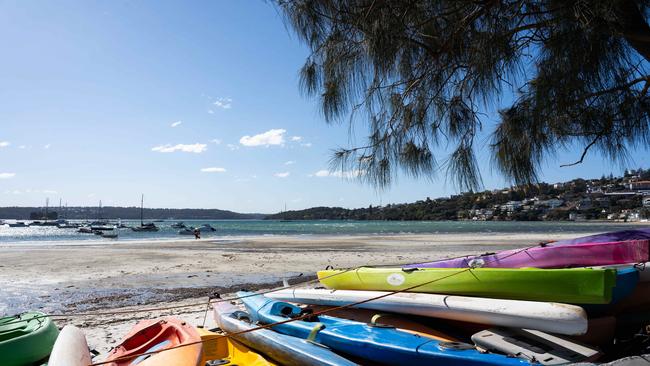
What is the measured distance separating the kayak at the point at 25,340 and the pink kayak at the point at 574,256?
3941mm

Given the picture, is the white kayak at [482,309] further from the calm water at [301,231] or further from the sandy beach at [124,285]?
the calm water at [301,231]

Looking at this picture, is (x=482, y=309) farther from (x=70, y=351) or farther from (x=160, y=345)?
(x=70, y=351)

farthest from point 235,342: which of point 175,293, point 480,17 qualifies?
point 175,293

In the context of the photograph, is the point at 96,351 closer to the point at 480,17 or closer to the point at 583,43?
the point at 480,17

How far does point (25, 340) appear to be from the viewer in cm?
367

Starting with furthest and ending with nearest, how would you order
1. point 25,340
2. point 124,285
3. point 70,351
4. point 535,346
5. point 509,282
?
point 124,285, point 25,340, point 509,282, point 70,351, point 535,346

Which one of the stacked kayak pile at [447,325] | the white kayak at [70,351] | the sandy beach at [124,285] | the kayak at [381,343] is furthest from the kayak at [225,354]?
the sandy beach at [124,285]

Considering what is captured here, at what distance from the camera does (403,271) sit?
4.43 m

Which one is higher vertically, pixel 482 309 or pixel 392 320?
pixel 482 309

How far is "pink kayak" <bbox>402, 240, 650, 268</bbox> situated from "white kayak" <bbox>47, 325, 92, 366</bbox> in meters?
3.43

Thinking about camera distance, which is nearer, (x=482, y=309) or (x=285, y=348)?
(x=482, y=309)

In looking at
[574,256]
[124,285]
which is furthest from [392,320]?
[124,285]

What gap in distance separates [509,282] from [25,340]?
4.01m

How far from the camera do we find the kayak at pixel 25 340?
3.53 m
